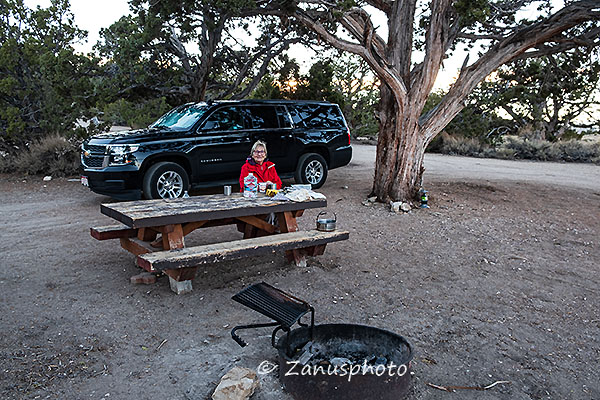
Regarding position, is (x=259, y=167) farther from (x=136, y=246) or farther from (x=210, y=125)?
(x=210, y=125)

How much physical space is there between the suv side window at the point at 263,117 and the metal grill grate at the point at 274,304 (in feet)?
22.6

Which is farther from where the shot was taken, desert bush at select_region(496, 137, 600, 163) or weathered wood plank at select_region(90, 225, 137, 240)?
desert bush at select_region(496, 137, 600, 163)

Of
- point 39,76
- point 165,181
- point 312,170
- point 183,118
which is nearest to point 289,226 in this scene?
point 165,181

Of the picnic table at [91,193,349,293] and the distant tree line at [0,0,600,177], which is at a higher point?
the distant tree line at [0,0,600,177]

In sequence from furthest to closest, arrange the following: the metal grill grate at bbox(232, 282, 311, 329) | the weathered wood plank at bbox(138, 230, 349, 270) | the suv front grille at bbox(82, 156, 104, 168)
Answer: the suv front grille at bbox(82, 156, 104, 168), the weathered wood plank at bbox(138, 230, 349, 270), the metal grill grate at bbox(232, 282, 311, 329)

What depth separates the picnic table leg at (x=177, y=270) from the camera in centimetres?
496

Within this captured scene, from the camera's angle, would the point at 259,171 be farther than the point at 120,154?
No

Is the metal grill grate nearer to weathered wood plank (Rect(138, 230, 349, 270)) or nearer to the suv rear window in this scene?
weathered wood plank (Rect(138, 230, 349, 270))

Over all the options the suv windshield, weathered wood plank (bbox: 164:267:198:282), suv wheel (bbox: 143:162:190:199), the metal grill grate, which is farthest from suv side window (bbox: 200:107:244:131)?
Answer: the metal grill grate

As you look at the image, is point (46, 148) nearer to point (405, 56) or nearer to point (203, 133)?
point (203, 133)

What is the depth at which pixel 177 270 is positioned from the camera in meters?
4.95

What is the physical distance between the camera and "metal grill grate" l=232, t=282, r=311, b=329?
350 centimetres

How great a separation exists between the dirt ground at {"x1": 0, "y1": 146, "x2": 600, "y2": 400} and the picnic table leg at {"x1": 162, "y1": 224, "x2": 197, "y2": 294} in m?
0.10

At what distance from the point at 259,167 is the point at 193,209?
1.49 metres
